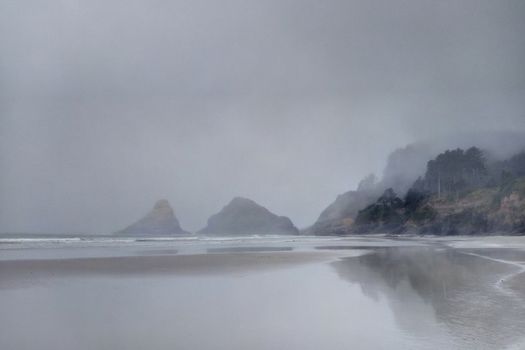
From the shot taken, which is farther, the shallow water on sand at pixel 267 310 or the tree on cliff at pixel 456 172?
the tree on cliff at pixel 456 172

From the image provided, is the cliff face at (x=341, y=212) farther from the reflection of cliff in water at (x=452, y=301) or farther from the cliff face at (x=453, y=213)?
the reflection of cliff in water at (x=452, y=301)

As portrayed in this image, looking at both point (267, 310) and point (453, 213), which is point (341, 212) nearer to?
point (453, 213)

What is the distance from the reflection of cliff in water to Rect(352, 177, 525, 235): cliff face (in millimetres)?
41302

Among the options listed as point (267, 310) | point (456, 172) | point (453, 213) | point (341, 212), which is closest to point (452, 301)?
point (267, 310)

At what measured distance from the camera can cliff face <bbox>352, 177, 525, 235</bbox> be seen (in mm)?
52344

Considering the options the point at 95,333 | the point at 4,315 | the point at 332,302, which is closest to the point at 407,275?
the point at 332,302

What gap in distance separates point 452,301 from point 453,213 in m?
68.5

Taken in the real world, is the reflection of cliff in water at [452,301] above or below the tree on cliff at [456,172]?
below

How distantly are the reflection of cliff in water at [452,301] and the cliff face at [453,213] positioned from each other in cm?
4130

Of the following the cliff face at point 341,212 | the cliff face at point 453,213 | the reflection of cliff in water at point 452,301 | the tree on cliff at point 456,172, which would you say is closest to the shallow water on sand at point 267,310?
the reflection of cliff in water at point 452,301

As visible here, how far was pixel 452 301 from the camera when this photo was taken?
9039 millimetres

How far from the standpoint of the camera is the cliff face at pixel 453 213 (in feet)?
172

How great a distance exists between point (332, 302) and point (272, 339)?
10.8 ft

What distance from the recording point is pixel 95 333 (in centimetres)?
696
